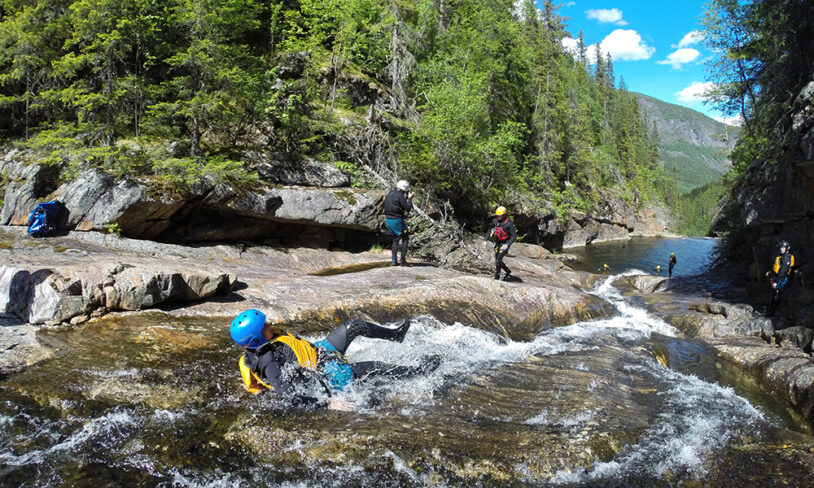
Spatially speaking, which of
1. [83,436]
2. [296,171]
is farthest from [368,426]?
[296,171]

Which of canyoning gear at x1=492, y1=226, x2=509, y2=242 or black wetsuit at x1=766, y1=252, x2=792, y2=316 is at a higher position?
canyoning gear at x1=492, y1=226, x2=509, y2=242

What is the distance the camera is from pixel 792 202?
1443 cm

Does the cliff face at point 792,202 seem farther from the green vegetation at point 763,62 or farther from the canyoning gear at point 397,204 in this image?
the canyoning gear at point 397,204

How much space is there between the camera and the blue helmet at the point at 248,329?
16.6ft

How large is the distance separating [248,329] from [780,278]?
51.3 ft

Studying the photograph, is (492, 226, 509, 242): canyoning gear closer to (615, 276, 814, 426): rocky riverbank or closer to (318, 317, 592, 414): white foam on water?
(318, 317, 592, 414): white foam on water

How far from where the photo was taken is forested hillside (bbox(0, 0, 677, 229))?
12594 mm

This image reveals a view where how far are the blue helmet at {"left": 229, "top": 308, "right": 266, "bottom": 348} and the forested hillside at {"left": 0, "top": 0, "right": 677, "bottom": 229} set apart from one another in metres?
8.22

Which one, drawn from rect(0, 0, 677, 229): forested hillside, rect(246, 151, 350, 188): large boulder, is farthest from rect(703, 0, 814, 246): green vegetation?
rect(246, 151, 350, 188): large boulder

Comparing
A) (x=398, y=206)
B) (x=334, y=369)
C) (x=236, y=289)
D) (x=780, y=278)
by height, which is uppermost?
(x=398, y=206)

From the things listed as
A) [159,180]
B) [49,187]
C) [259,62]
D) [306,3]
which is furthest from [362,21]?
[49,187]

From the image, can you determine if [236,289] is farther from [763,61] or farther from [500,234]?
[763,61]

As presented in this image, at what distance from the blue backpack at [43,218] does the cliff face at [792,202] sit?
64.5 feet

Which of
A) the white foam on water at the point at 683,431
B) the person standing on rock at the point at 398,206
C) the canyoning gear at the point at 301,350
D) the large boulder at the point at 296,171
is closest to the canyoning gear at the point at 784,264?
the white foam on water at the point at 683,431
